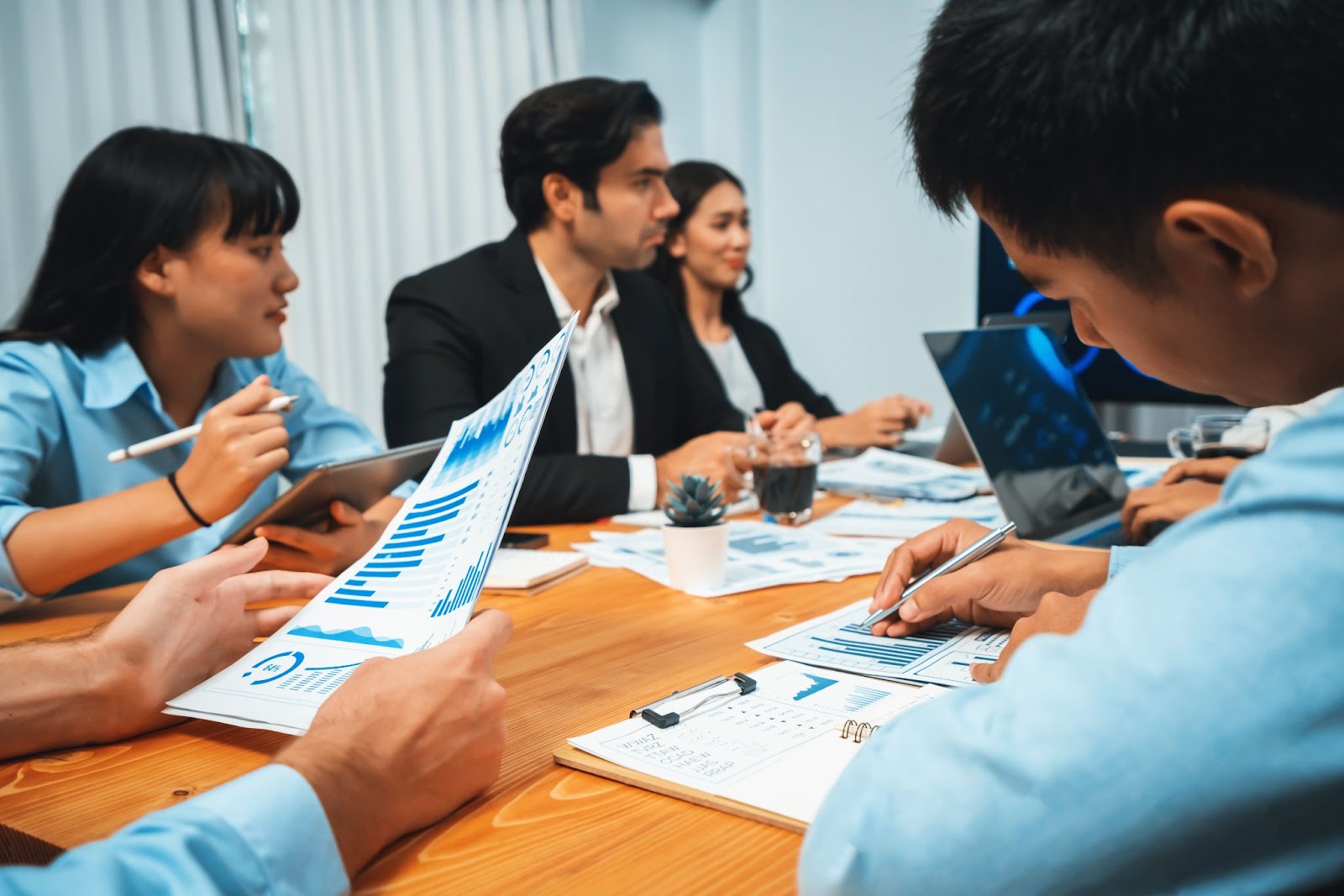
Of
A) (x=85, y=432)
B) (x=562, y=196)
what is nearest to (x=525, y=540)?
(x=85, y=432)

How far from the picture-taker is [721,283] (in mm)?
3443

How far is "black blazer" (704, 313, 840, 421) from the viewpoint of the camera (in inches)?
132

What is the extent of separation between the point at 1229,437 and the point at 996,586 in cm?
100

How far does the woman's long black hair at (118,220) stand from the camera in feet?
5.01

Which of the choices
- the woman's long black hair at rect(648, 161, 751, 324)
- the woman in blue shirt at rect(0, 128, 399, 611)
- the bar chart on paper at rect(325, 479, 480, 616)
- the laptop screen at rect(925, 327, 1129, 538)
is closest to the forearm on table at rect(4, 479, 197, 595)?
the woman in blue shirt at rect(0, 128, 399, 611)

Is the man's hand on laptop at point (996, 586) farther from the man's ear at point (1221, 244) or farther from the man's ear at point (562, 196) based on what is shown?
the man's ear at point (562, 196)

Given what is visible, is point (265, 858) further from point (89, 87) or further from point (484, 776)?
point (89, 87)

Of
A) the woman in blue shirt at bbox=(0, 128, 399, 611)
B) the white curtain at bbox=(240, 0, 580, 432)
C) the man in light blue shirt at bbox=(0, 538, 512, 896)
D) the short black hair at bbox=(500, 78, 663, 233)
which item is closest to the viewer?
the man in light blue shirt at bbox=(0, 538, 512, 896)

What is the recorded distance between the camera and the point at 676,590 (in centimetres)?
116

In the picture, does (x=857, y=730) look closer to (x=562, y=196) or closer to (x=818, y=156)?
(x=562, y=196)

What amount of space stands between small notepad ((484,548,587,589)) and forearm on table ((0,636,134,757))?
17.5 inches

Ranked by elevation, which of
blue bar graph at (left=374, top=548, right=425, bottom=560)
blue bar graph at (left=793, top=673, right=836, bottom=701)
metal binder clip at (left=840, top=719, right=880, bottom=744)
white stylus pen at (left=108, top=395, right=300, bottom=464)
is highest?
white stylus pen at (left=108, top=395, right=300, bottom=464)

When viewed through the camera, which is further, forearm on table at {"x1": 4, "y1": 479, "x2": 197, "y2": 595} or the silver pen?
forearm on table at {"x1": 4, "y1": 479, "x2": 197, "y2": 595}

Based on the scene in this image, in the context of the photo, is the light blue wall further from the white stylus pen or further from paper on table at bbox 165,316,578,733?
paper on table at bbox 165,316,578,733
